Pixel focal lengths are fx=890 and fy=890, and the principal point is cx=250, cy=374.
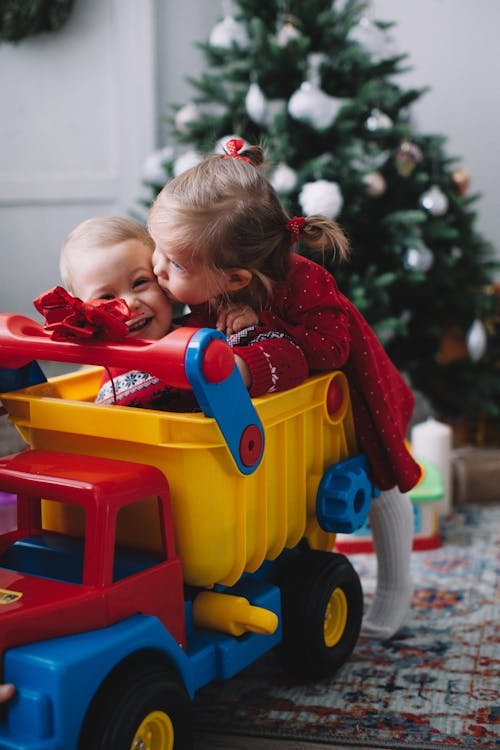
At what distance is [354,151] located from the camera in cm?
219

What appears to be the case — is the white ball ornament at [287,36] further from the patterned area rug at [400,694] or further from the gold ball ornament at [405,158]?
the patterned area rug at [400,694]

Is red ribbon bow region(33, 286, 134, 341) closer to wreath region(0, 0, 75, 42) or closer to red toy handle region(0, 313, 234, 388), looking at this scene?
red toy handle region(0, 313, 234, 388)

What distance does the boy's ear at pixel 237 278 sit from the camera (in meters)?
1.25

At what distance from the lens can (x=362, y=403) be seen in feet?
4.66

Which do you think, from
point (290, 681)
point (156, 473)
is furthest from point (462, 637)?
point (156, 473)

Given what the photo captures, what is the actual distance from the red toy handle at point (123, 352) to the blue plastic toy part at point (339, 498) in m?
0.34

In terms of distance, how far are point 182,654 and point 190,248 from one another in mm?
528

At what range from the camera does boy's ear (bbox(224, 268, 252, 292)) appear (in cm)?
125

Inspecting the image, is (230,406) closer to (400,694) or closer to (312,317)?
(312,317)

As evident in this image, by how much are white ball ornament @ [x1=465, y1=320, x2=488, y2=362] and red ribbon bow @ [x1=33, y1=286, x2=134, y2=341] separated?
5.06 feet

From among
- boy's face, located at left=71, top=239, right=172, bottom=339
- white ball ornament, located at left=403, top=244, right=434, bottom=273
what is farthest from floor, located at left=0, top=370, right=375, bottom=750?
white ball ornament, located at left=403, top=244, right=434, bottom=273

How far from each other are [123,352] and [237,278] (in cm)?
24

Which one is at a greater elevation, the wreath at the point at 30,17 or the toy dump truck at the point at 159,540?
the wreath at the point at 30,17

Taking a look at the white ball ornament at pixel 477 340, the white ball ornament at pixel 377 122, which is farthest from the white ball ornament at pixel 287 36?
the white ball ornament at pixel 477 340
